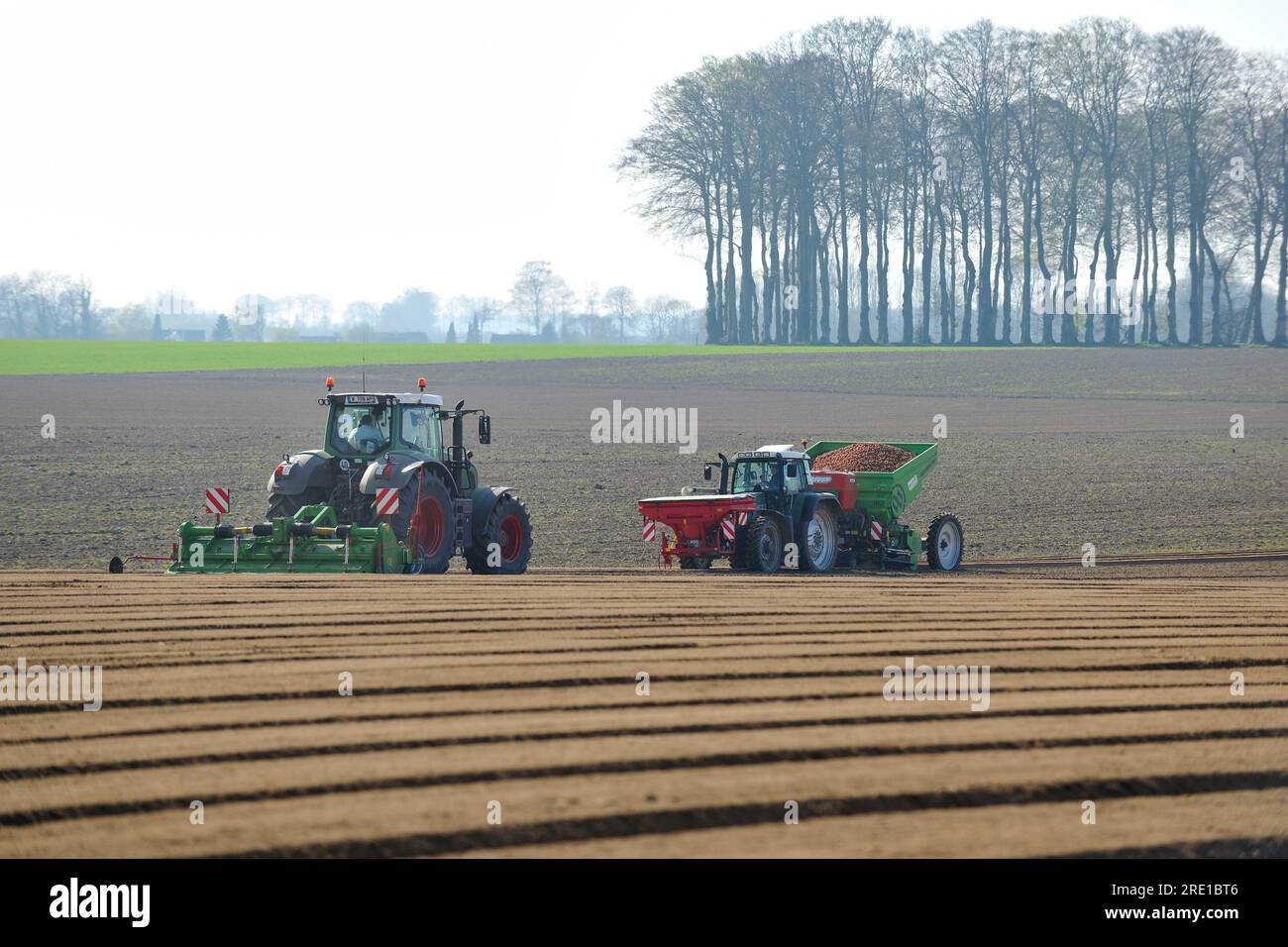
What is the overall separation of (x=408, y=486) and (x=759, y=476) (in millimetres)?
4858

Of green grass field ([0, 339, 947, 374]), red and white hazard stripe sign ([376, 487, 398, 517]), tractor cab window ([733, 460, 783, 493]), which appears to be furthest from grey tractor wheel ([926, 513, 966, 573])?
green grass field ([0, 339, 947, 374])

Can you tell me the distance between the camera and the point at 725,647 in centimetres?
793

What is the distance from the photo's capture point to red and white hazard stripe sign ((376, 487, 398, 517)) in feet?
46.1

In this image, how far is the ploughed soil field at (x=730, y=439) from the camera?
21297mm

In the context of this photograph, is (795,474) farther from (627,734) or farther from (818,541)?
(627,734)

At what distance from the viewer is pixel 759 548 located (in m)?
16.6

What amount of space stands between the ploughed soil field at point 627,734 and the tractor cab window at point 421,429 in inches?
232

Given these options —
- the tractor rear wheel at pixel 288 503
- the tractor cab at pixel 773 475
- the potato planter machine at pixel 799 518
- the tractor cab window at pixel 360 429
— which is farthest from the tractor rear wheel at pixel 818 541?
the tractor rear wheel at pixel 288 503

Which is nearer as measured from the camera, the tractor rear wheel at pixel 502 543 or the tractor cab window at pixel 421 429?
the tractor cab window at pixel 421 429

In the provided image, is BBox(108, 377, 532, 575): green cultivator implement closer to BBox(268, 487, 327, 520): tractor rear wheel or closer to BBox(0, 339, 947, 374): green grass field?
BBox(268, 487, 327, 520): tractor rear wheel

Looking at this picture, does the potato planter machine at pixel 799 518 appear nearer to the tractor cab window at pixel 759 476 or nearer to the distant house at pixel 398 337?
the tractor cab window at pixel 759 476

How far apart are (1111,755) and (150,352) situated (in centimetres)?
6424

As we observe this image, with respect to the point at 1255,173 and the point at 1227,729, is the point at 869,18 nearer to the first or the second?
the point at 1255,173
